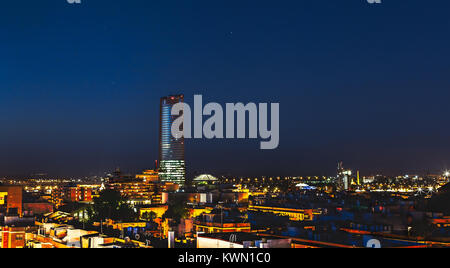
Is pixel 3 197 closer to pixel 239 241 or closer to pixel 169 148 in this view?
pixel 239 241

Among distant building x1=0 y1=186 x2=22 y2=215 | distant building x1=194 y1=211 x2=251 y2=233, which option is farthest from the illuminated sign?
distant building x1=194 y1=211 x2=251 y2=233

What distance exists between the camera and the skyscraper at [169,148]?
283 ft

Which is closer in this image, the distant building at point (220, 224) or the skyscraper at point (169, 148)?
the distant building at point (220, 224)

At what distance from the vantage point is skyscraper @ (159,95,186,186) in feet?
283

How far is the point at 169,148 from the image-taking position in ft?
301

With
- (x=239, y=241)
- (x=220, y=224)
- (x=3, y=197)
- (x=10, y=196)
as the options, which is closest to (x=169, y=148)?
(x=3, y=197)

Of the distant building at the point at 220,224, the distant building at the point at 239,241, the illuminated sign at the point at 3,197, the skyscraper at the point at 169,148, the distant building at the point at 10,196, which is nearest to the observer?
the distant building at the point at 239,241

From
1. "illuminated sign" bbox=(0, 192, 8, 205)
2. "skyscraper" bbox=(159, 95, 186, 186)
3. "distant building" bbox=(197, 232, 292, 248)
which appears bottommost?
"illuminated sign" bbox=(0, 192, 8, 205)

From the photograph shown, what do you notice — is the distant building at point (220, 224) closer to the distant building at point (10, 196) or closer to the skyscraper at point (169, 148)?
the distant building at point (10, 196)

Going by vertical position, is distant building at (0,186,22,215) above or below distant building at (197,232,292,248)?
below

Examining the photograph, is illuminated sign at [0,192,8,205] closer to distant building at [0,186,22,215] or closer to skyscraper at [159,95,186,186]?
distant building at [0,186,22,215]

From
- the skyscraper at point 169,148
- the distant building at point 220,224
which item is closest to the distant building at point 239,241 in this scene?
the distant building at point 220,224
